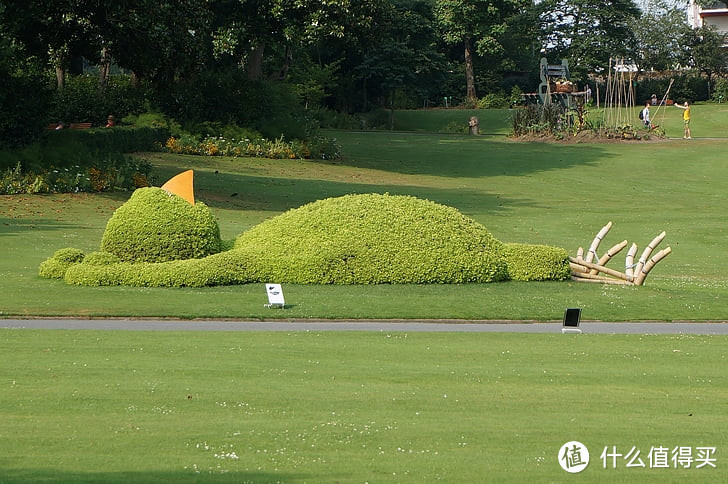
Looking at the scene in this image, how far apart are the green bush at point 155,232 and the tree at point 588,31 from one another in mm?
72571

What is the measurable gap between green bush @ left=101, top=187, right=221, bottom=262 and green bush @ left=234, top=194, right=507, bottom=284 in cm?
88

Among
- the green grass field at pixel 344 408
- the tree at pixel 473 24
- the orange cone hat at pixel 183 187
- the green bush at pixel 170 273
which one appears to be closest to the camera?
the green grass field at pixel 344 408

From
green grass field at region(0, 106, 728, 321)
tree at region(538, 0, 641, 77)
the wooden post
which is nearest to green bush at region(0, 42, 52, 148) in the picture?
green grass field at region(0, 106, 728, 321)

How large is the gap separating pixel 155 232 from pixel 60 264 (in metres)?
1.62

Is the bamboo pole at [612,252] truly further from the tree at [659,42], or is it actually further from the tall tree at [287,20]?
the tree at [659,42]

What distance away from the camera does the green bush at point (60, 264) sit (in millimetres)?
16922

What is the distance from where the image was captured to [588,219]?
30141mm

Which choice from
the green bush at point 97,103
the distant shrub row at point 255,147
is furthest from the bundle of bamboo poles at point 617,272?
the green bush at point 97,103

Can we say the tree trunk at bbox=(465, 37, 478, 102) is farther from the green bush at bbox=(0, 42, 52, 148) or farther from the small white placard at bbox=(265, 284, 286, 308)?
the small white placard at bbox=(265, 284, 286, 308)

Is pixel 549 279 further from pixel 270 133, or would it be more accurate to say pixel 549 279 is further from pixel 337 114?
pixel 337 114

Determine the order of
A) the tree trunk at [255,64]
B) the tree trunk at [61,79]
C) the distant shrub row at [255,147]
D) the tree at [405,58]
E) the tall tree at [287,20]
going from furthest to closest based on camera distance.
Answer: the tree at [405,58] → the tree trunk at [255,64] → the tree trunk at [61,79] → the distant shrub row at [255,147] → the tall tree at [287,20]

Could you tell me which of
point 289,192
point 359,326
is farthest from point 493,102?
point 359,326

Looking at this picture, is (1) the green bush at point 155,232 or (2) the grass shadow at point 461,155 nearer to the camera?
(1) the green bush at point 155,232

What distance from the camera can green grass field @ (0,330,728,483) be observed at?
22.4 ft
